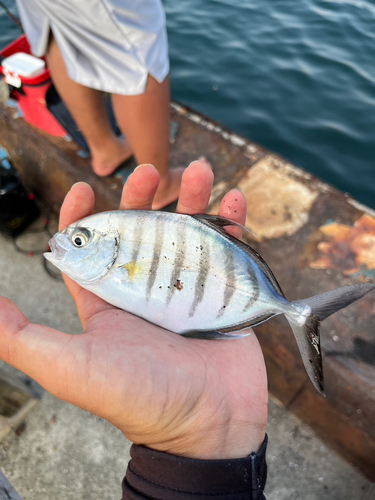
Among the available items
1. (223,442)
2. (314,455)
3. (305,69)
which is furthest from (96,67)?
(305,69)

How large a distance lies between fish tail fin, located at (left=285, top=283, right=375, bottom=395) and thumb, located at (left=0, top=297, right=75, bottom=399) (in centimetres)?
105

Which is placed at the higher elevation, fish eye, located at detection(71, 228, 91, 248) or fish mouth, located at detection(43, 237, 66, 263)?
fish eye, located at detection(71, 228, 91, 248)

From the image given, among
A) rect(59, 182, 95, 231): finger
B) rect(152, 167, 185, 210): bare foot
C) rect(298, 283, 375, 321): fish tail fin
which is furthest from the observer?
rect(152, 167, 185, 210): bare foot

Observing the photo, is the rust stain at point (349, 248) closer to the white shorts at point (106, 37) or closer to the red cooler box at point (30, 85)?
the white shorts at point (106, 37)

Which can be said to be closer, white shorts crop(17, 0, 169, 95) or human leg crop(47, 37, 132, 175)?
white shorts crop(17, 0, 169, 95)

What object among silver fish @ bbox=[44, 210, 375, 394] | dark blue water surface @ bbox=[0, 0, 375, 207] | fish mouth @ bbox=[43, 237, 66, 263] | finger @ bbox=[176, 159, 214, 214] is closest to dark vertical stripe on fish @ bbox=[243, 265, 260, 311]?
silver fish @ bbox=[44, 210, 375, 394]

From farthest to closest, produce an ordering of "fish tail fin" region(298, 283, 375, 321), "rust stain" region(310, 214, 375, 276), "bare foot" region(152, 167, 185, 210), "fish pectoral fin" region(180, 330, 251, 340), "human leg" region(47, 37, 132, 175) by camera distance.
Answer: "bare foot" region(152, 167, 185, 210), "human leg" region(47, 37, 132, 175), "rust stain" region(310, 214, 375, 276), "fish pectoral fin" region(180, 330, 251, 340), "fish tail fin" region(298, 283, 375, 321)

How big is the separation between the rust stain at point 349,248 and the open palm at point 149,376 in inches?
41.2

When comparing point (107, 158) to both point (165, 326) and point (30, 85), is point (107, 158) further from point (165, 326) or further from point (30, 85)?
point (165, 326)

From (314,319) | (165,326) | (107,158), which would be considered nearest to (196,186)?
(165,326)

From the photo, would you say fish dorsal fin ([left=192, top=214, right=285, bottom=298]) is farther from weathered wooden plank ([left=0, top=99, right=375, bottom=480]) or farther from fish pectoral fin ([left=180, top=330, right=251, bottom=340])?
weathered wooden plank ([left=0, top=99, right=375, bottom=480])

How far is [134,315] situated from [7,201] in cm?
243

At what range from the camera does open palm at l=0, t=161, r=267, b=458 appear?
1.38 m

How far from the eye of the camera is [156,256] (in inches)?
72.2
